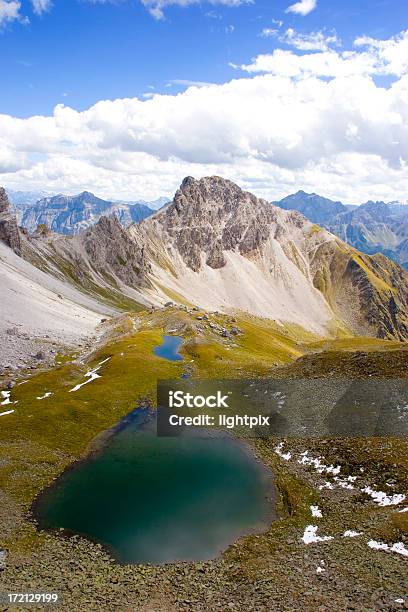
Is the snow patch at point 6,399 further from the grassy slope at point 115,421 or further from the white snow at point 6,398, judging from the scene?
the grassy slope at point 115,421

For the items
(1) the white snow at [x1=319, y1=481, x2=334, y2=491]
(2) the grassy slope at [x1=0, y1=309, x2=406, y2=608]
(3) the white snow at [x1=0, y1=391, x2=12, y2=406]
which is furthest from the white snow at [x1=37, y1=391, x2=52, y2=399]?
(1) the white snow at [x1=319, y1=481, x2=334, y2=491]

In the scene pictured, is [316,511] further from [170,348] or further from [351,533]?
[170,348]

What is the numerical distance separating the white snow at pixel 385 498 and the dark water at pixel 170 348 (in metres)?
76.4

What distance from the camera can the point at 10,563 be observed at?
43969 mm

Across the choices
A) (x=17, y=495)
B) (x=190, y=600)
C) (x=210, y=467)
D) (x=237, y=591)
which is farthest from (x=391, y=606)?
(x=17, y=495)

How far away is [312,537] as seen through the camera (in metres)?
48.4

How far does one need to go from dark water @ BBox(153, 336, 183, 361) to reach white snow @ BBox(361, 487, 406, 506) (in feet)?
251

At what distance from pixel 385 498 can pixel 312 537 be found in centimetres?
1100

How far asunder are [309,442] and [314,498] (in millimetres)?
15703

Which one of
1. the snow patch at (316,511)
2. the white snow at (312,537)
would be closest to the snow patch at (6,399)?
the snow patch at (316,511)

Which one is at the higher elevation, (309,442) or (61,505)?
(309,442)

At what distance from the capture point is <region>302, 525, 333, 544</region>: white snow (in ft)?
156

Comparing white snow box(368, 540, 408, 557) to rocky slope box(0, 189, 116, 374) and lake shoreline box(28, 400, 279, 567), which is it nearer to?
lake shoreline box(28, 400, 279, 567)

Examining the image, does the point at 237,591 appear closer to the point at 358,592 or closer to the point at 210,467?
the point at 358,592
